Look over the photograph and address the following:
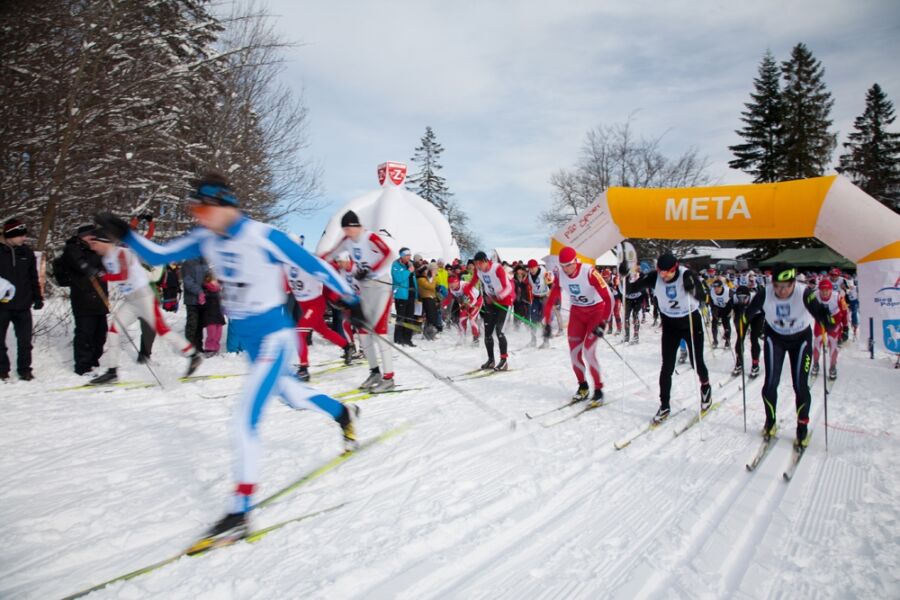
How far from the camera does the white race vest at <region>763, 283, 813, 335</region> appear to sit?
490 centimetres

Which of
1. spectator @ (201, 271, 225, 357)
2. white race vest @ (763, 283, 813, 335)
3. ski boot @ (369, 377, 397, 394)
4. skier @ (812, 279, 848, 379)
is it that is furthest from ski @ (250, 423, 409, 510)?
skier @ (812, 279, 848, 379)

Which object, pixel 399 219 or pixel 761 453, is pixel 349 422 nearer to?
pixel 761 453

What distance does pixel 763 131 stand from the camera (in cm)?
3528

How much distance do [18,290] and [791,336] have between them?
9.39 metres

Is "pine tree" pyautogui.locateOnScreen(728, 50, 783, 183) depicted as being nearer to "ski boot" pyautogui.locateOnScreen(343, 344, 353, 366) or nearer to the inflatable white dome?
the inflatable white dome

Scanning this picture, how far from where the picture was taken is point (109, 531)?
288 centimetres

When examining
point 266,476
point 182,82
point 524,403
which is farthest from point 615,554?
point 182,82

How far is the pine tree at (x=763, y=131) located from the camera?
1373 inches

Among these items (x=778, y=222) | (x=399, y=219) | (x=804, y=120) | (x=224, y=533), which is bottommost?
(x=224, y=533)

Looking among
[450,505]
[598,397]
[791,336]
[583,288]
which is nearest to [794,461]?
[791,336]

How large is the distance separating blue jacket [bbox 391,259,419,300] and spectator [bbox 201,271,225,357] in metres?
3.99

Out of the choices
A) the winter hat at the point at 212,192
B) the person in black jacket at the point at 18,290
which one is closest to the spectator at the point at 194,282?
the person in black jacket at the point at 18,290

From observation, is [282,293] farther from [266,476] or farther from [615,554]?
[615,554]

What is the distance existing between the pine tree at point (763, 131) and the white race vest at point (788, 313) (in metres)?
36.2
